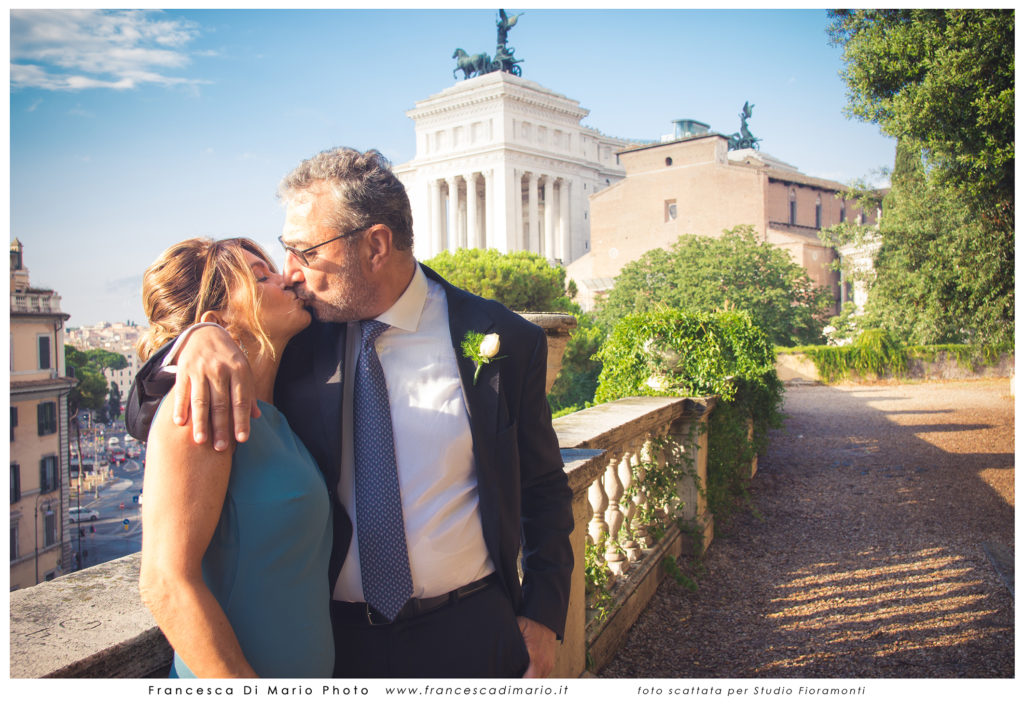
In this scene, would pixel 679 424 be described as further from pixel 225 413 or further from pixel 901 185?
pixel 901 185

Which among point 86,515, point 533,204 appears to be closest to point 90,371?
point 86,515

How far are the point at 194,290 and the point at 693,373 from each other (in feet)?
18.6

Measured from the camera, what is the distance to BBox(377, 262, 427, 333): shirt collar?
5.98 feet

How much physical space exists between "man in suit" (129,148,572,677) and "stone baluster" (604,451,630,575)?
1991 mm

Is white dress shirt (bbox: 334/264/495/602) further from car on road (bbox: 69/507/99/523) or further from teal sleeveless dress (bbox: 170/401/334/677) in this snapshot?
car on road (bbox: 69/507/99/523)

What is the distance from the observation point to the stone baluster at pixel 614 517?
12.8 feet

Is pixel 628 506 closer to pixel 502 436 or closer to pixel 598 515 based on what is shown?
pixel 598 515

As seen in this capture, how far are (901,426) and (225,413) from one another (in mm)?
14703

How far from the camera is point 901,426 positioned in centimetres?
1366

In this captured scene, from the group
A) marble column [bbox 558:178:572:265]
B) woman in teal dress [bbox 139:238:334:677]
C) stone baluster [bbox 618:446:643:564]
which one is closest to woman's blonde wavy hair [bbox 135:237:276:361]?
woman in teal dress [bbox 139:238:334:677]

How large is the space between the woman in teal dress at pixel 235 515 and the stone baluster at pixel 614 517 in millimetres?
2534

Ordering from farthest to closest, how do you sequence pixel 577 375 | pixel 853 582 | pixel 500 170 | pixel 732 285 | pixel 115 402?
pixel 500 170
pixel 732 285
pixel 577 375
pixel 853 582
pixel 115 402

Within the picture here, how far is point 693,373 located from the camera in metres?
6.66

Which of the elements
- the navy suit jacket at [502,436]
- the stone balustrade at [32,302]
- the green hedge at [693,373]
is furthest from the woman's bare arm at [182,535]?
the green hedge at [693,373]
